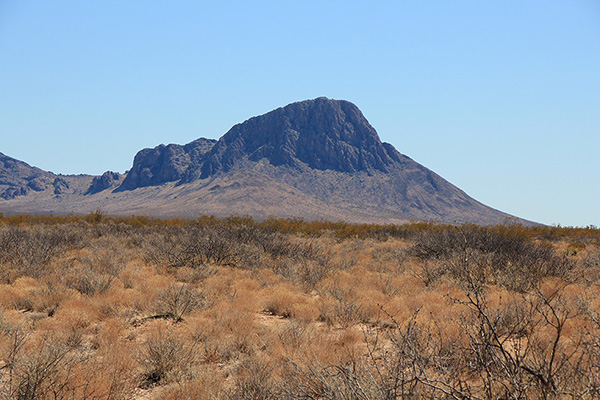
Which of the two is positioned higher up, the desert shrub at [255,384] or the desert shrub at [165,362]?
the desert shrub at [255,384]

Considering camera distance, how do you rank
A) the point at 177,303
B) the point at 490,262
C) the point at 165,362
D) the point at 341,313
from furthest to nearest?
1. the point at 490,262
2. the point at 177,303
3. the point at 341,313
4. the point at 165,362

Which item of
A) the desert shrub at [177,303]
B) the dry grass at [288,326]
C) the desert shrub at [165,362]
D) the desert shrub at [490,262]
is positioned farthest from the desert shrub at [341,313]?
the desert shrub at [165,362]

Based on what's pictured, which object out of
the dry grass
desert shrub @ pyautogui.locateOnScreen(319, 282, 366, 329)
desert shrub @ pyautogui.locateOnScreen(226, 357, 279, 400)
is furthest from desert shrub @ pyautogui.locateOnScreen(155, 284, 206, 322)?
desert shrub @ pyautogui.locateOnScreen(226, 357, 279, 400)

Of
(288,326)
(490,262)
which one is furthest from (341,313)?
(490,262)

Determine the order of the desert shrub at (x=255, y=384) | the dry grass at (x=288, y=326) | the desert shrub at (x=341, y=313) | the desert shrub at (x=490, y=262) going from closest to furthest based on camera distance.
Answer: the dry grass at (x=288, y=326), the desert shrub at (x=255, y=384), the desert shrub at (x=341, y=313), the desert shrub at (x=490, y=262)

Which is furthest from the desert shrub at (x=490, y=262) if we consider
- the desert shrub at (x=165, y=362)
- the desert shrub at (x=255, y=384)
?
the desert shrub at (x=165, y=362)

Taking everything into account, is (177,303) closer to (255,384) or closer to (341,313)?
(341,313)

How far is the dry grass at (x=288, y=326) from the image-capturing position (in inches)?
138

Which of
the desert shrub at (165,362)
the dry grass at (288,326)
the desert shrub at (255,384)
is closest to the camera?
the dry grass at (288,326)

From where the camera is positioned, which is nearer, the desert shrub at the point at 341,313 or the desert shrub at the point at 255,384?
the desert shrub at the point at 255,384

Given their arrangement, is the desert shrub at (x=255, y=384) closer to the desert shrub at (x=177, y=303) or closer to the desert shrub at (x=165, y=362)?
the desert shrub at (x=165, y=362)

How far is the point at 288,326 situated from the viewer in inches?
232

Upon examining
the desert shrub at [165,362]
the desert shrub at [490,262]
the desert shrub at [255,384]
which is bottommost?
the desert shrub at [165,362]

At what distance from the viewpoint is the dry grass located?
3.51 m
